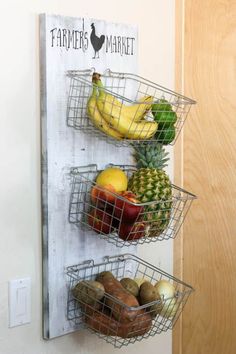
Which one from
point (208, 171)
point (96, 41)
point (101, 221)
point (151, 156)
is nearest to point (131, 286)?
point (101, 221)

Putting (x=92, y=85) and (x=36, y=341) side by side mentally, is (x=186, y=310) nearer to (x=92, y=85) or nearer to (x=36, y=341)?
(x=36, y=341)

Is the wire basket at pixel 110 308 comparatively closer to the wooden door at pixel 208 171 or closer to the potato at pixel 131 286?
the potato at pixel 131 286

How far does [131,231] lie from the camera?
128 cm

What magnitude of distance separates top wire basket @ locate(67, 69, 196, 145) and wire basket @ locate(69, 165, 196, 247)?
115mm

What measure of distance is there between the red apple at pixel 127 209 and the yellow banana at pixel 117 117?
0.14 meters

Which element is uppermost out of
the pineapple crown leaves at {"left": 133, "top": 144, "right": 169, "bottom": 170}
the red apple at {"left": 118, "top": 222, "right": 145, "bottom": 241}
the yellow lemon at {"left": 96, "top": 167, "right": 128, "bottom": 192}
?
the pineapple crown leaves at {"left": 133, "top": 144, "right": 169, "bottom": 170}

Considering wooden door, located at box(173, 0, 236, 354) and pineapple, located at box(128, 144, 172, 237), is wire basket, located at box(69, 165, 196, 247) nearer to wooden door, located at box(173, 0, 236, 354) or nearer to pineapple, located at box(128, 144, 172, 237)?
pineapple, located at box(128, 144, 172, 237)

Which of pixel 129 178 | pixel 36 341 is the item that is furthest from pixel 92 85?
pixel 36 341

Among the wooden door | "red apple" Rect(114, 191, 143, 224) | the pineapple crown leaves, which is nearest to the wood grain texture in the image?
the wooden door

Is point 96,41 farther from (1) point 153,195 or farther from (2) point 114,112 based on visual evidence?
(1) point 153,195

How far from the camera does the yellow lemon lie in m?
1.33

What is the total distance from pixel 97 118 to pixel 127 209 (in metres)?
0.21

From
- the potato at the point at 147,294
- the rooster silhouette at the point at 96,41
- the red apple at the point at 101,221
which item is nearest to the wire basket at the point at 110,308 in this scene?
the potato at the point at 147,294

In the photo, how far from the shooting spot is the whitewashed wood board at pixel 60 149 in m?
1.30
